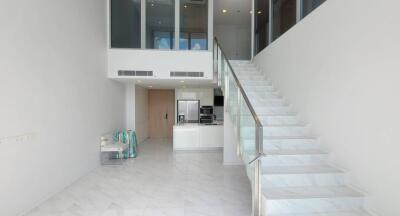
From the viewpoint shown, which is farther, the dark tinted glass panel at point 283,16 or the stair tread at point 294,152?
the dark tinted glass panel at point 283,16

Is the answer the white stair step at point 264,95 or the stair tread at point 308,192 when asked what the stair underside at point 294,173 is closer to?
the stair tread at point 308,192

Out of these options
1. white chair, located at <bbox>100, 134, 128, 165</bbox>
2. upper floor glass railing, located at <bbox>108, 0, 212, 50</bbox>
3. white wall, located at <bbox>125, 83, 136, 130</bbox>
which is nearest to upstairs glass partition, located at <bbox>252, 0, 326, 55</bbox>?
upper floor glass railing, located at <bbox>108, 0, 212, 50</bbox>

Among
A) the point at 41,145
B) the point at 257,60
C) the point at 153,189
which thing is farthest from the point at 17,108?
the point at 257,60

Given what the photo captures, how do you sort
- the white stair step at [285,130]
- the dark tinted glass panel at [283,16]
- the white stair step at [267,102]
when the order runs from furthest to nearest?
the dark tinted glass panel at [283,16]
the white stair step at [267,102]
the white stair step at [285,130]

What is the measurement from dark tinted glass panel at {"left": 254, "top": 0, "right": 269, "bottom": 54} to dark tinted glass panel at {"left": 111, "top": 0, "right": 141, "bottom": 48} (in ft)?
13.0

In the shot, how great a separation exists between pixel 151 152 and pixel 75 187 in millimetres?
3232

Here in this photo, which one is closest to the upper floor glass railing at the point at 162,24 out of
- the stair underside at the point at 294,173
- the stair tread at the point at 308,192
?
the stair underside at the point at 294,173

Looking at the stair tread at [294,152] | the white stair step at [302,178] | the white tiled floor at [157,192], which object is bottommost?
the white tiled floor at [157,192]

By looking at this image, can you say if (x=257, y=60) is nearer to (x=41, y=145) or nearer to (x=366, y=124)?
(x=366, y=124)

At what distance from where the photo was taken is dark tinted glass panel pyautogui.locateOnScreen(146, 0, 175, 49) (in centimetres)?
686

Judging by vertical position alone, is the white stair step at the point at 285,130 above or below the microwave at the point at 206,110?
below

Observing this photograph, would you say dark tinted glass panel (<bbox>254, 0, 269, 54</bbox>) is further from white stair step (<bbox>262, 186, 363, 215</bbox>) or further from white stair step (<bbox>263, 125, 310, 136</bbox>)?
white stair step (<bbox>262, 186, 363, 215</bbox>)

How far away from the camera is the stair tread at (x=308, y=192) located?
2714 mm

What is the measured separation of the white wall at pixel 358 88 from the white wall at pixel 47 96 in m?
4.64
